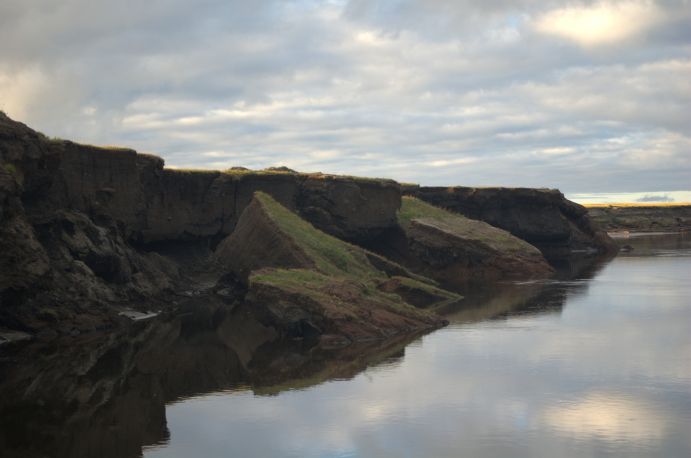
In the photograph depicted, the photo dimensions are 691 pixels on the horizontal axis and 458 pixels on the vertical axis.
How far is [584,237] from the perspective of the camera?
217 ft

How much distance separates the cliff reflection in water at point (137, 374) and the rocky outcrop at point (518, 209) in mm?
35707

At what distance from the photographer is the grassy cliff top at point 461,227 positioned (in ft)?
142

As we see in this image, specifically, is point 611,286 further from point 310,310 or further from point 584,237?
point 584,237

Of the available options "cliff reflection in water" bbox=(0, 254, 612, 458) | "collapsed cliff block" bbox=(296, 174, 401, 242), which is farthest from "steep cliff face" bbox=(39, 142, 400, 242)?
"cliff reflection in water" bbox=(0, 254, 612, 458)

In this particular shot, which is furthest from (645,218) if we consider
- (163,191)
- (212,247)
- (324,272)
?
(324,272)

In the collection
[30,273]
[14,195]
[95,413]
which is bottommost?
[95,413]

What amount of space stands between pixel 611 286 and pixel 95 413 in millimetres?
24856

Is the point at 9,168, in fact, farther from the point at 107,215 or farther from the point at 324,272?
the point at 324,272

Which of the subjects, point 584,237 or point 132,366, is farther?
point 584,237

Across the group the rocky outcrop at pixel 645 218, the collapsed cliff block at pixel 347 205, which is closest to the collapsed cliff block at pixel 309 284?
the collapsed cliff block at pixel 347 205

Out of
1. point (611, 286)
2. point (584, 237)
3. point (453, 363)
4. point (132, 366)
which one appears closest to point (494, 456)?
point (453, 363)

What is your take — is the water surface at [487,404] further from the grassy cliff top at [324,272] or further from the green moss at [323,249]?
the green moss at [323,249]

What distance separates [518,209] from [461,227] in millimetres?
18158

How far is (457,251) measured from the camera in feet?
139
